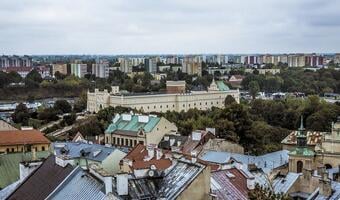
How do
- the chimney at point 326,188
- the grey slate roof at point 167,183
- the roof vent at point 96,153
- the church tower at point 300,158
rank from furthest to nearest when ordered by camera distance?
the roof vent at point 96,153 < the church tower at point 300,158 < the chimney at point 326,188 < the grey slate roof at point 167,183

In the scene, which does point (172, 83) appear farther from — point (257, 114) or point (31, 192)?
point (31, 192)

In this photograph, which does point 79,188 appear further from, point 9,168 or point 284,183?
point 284,183

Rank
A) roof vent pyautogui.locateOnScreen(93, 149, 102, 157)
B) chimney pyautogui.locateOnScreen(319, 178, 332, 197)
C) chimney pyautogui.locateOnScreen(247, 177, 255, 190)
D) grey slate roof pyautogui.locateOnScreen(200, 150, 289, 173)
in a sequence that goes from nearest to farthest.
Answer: chimney pyautogui.locateOnScreen(247, 177, 255, 190), chimney pyautogui.locateOnScreen(319, 178, 332, 197), grey slate roof pyautogui.locateOnScreen(200, 150, 289, 173), roof vent pyautogui.locateOnScreen(93, 149, 102, 157)

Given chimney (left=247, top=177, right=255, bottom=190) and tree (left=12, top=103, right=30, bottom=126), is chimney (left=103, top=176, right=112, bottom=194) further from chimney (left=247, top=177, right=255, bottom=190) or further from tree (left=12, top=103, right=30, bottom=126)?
tree (left=12, top=103, right=30, bottom=126)

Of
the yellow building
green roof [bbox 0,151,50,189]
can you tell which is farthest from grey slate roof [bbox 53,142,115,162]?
green roof [bbox 0,151,50,189]

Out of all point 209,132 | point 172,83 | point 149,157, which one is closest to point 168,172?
point 149,157

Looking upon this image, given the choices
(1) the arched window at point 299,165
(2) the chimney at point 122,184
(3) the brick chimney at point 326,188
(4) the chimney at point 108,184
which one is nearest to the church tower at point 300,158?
(1) the arched window at point 299,165

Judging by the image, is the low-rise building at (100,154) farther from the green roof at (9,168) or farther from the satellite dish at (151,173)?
the satellite dish at (151,173)
